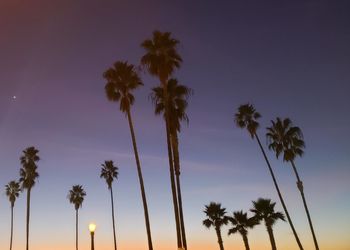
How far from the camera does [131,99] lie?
3497 centimetres

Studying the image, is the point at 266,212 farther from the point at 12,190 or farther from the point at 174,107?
the point at 12,190

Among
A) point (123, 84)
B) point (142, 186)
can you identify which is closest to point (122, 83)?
point (123, 84)

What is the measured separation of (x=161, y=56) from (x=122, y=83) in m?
5.85

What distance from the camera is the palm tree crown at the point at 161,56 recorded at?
3101 cm

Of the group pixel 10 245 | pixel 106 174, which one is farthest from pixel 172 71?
pixel 10 245

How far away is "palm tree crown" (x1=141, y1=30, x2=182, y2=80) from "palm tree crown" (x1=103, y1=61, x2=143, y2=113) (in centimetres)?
417

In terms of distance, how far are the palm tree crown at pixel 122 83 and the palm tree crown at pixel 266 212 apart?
2055 cm

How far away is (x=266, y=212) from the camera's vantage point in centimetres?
4316

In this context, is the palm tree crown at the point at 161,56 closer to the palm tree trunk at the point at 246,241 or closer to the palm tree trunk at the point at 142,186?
the palm tree trunk at the point at 142,186

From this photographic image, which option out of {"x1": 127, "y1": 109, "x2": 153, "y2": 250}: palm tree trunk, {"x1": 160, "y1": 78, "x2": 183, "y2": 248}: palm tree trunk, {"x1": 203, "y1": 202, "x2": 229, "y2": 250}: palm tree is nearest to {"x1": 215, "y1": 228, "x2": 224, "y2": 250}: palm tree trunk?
{"x1": 203, "y1": 202, "x2": 229, "y2": 250}: palm tree

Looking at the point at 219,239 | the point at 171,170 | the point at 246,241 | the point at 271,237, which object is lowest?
the point at 271,237

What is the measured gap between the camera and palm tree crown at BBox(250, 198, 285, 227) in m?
42.9

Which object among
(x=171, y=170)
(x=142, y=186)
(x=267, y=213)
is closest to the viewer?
(x=171, y=170)

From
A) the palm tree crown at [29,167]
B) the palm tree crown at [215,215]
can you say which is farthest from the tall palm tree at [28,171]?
the palm tree crown at [215,215]
